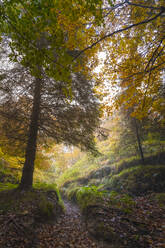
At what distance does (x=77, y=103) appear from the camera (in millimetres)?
6148

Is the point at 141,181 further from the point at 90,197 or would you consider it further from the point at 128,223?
the point at 128,223

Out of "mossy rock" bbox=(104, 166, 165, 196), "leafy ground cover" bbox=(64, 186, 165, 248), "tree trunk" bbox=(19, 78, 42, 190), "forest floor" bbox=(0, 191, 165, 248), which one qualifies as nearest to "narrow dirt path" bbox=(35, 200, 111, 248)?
"forest floor" bbox=(0, 191, 165, 248)

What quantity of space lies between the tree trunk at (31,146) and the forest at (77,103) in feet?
0.13

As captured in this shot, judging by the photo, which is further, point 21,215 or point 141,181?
point 141,181

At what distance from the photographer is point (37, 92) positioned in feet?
18.7

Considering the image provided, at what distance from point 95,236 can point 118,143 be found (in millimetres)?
7641

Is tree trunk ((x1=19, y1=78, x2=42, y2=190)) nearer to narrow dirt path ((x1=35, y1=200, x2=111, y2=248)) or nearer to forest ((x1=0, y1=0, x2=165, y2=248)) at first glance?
forest ((x1=0, y1=0, x2=165, y2=248))

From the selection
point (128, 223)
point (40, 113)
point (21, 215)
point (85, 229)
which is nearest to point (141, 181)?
point (128, 223)

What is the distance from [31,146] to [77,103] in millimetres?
2963

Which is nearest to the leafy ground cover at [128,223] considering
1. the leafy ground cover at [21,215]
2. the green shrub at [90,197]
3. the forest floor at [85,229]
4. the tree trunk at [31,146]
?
the forest floor at [85,229]

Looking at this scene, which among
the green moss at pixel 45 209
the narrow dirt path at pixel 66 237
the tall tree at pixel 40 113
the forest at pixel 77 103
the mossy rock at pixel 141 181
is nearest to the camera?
the forest at pixel 77 103

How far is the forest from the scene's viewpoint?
291 cm

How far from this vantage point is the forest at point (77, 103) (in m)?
2.91

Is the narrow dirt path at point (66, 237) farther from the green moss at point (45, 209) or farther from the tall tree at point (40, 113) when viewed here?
the tall tree at point (40, 113)
